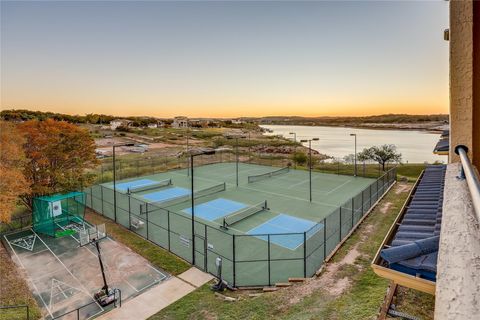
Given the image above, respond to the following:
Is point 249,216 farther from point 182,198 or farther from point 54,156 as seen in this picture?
point 54,156

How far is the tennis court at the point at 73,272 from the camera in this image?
12531 millimetres

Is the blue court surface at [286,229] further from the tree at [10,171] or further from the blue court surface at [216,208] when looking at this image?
the tree at [10,171]

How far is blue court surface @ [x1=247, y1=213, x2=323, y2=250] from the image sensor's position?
17.7 meters

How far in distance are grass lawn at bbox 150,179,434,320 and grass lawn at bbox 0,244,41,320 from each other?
5.41m

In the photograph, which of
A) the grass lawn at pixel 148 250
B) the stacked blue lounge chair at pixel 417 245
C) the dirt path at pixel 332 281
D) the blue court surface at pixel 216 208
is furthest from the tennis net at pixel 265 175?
the stacked blue lounge chair at pixel 417 245

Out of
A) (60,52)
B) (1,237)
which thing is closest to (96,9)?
(60,52)

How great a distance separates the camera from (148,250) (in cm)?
1691

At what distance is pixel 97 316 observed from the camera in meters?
11.6

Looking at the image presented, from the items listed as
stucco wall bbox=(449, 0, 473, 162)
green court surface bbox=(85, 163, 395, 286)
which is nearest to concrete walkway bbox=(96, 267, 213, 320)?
green court surface bbox=(85, 163, 395, 286)

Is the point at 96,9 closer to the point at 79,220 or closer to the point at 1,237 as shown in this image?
the point at 79,220

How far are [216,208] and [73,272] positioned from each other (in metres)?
12.0

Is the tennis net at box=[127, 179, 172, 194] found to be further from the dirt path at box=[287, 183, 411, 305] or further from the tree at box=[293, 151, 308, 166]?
the tree at box=[293, 151, 308, 166]

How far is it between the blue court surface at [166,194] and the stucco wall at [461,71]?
84.0 feet

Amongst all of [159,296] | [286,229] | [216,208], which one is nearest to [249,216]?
[286,229]
